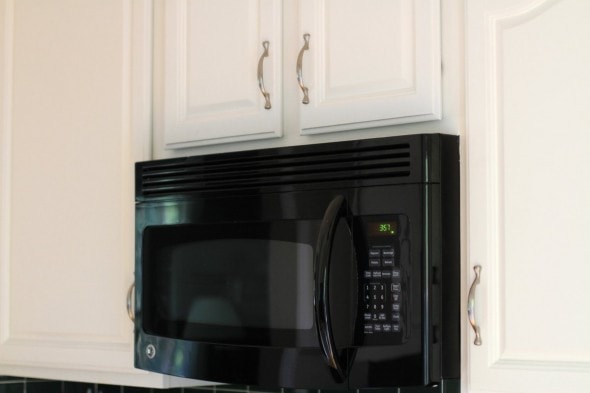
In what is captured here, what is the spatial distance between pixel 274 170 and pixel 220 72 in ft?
0.88

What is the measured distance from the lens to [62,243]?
7.25ft

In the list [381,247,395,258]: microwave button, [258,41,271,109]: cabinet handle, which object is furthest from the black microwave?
[258,41,271,109]: cabinet handle

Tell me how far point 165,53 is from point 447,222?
2.39ft

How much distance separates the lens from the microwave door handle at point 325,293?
66.0 inches

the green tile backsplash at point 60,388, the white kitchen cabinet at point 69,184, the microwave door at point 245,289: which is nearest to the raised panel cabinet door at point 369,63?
the microwave door at point 245,289

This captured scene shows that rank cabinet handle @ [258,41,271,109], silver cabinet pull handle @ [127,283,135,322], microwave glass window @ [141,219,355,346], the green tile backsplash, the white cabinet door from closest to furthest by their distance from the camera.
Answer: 1. the white cabinet door
2. microwave glass window @ [141,219,355,346]
3. cabinet handle @ [258,41,271,109]
4. silver cabinet pull handle @ [127,283,135,322]
5. the green tile backsplash

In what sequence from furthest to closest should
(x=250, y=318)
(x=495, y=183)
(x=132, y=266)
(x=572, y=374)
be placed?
1. (x=132, y=266)
2. (x=250, y=318)
3. (x=495, y=183)
4. (x=572, y=374)

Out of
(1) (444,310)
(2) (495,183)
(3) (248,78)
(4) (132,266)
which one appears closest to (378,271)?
(1) (444,310)

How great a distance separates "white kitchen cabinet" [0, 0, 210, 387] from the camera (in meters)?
2.12

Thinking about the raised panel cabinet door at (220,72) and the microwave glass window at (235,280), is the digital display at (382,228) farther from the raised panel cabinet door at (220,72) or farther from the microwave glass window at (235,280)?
the raised panel cabinet door at (220,72)

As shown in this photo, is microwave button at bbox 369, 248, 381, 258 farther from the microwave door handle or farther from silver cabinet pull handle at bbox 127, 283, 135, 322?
silver cabinet pull handle at bbox 127, 283, 135, 322

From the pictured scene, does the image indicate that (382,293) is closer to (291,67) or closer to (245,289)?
(245,289)

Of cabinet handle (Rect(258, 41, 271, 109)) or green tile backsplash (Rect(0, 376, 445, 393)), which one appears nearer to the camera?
cabinet handle (Rect(258, 41, 271, 109))

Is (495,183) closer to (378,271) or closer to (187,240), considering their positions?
(378,271)
